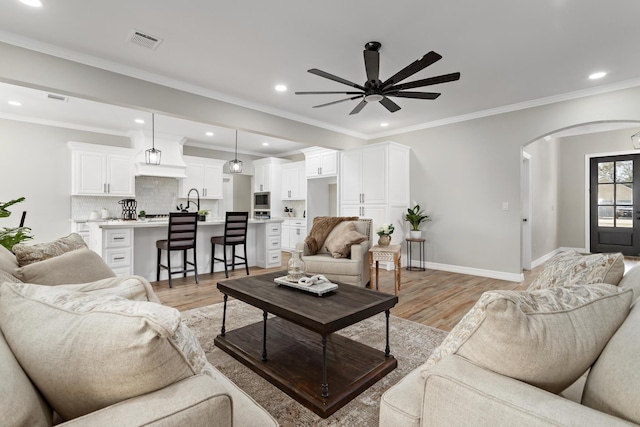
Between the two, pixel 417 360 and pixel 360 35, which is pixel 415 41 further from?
pixel 417 360

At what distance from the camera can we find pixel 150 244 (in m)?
4.64

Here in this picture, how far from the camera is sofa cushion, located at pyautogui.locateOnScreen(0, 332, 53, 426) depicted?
0.60m

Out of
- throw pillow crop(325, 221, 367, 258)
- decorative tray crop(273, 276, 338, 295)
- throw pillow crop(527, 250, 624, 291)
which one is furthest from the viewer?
throw pillow crop(325, 221, 367, 258)

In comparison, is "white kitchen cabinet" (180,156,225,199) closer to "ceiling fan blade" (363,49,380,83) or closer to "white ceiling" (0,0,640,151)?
"white ceiling" (0,0,640,151)

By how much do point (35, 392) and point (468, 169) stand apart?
5.66m

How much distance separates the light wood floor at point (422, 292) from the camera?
3307 millimetres

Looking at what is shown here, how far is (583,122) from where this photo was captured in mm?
4234

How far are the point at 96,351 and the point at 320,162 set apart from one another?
6462mm

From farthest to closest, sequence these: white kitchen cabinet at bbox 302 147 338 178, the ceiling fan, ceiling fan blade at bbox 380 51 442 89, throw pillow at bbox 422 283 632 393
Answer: white kitchen cabinet at bbox 302 147 338 178
the ceiling fan
ceiling fan blade at bbox 380 51 442 89
throw pillow at bbox 422 283 632 393

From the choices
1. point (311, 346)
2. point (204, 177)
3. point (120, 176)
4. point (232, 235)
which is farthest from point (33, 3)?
point (204, 177)

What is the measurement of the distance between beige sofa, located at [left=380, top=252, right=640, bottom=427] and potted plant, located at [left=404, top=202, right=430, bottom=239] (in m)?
4.75

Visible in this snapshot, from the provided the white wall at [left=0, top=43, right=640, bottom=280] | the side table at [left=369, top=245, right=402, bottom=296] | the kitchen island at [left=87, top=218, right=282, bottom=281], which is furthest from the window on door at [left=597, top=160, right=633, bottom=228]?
the kitchen island at [left=87, top=218, right=282, bottom=281]

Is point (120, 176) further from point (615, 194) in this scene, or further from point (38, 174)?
point (615, 194)

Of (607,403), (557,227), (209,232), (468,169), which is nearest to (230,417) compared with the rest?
(607,403)
